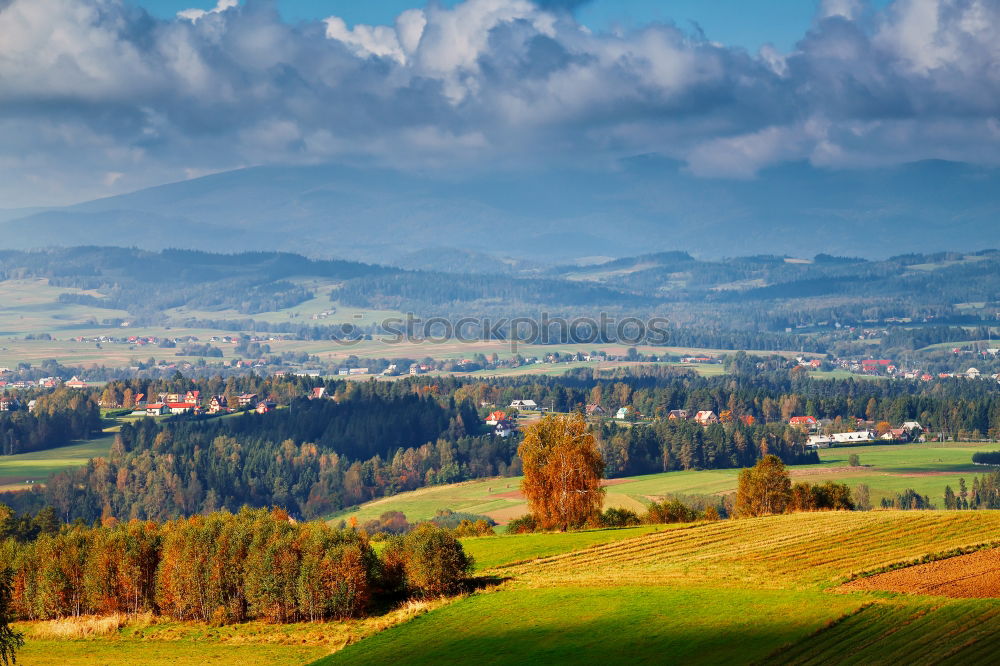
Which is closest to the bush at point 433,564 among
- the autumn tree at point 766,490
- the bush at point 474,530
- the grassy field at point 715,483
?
the bush at point 474,530

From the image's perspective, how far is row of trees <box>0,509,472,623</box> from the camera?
49812mm

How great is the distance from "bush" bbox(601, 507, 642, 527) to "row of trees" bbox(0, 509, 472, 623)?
19.6m

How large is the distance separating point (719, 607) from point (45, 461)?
12228 cm

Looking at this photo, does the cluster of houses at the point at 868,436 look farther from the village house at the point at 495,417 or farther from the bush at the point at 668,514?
the bush at the point at 668,514

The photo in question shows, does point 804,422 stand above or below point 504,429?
below

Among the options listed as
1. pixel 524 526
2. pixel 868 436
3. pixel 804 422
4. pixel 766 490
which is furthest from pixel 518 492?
pixel 804 422

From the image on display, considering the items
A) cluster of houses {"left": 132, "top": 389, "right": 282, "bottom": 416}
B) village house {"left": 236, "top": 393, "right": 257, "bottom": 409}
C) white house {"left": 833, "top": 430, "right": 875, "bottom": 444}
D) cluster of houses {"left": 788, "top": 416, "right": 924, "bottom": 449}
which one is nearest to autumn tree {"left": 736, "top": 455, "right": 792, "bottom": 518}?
cluster of houses {"left": 788, "top": 416, "right": 924, "bottom": 449}

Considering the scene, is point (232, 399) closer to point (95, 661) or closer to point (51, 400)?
point (51, 400)

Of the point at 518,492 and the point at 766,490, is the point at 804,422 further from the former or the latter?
the point at 766,490

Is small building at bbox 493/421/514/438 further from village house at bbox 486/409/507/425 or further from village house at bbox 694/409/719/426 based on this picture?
village house at bbox 694/409/719/426

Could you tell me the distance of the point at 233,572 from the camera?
51844 millimetres

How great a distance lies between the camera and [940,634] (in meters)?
35.7

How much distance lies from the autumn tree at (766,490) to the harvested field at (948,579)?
25.0 m

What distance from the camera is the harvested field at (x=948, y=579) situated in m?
40.5
